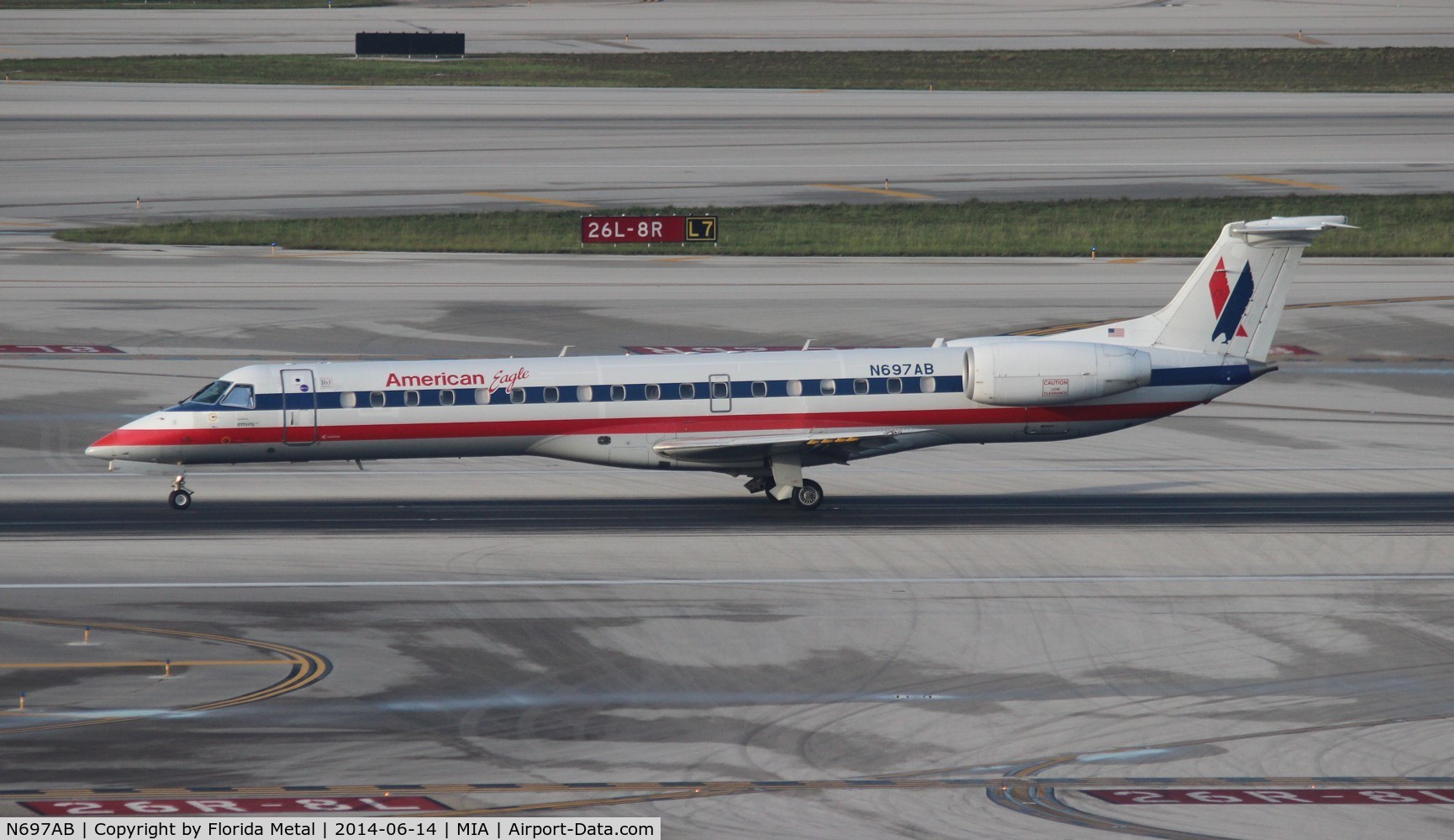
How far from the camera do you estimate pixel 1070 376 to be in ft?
117

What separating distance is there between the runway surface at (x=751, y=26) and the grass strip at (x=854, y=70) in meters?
3.67

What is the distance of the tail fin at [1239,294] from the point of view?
36781mm

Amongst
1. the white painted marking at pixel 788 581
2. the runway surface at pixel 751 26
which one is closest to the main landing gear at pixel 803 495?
the white painted marking at pixel 788 581

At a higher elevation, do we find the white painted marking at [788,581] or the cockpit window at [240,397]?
the cockpit window at [240,397]

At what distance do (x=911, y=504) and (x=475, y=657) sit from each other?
1318 cm

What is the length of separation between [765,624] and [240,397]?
512 inches

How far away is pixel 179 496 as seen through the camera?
3634cm

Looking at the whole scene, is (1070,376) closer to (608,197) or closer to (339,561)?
(339,561)

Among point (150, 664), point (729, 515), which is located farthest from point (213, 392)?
point (729, 515)

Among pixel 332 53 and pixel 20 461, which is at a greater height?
pixel 332 53

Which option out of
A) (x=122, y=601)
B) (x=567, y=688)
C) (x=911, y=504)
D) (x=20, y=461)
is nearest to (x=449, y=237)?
(x=20, y=461)

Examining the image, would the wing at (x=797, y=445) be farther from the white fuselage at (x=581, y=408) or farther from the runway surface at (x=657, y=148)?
the runway surface at (x=657, y=148)

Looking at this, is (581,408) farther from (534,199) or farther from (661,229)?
(534,199)

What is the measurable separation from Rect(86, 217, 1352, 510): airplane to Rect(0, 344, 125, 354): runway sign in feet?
56.2
